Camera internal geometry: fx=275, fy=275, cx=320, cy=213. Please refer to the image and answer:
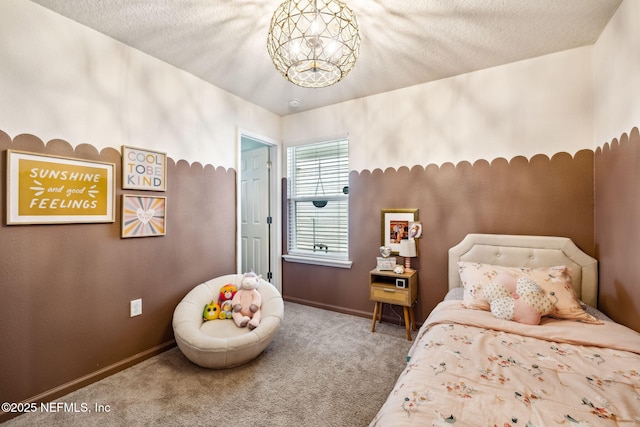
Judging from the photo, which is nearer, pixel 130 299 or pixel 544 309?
pixel 544 309

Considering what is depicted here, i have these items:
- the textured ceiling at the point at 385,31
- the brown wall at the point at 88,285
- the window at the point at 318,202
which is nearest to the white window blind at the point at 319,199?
the window at the point at 318,202

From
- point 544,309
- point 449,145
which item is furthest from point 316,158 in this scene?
point 544,309

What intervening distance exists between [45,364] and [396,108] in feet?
11.8

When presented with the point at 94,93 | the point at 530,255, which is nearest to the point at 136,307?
the point at 94,93

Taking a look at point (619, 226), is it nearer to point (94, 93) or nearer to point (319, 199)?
point (319, 199)

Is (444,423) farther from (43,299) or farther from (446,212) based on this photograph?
(43,299)

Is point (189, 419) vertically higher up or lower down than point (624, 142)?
lower down

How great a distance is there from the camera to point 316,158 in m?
3.62

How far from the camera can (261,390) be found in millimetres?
1892

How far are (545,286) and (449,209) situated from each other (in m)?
1.04

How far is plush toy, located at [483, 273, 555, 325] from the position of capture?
68.3 inches

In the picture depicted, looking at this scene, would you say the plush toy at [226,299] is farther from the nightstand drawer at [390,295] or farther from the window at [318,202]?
the nightstand drawer at [390,295]

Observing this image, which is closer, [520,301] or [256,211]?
[520,301]

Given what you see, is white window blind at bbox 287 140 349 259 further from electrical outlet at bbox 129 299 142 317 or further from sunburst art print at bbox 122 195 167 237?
electrical outlet at bbox 129 299 142 317
